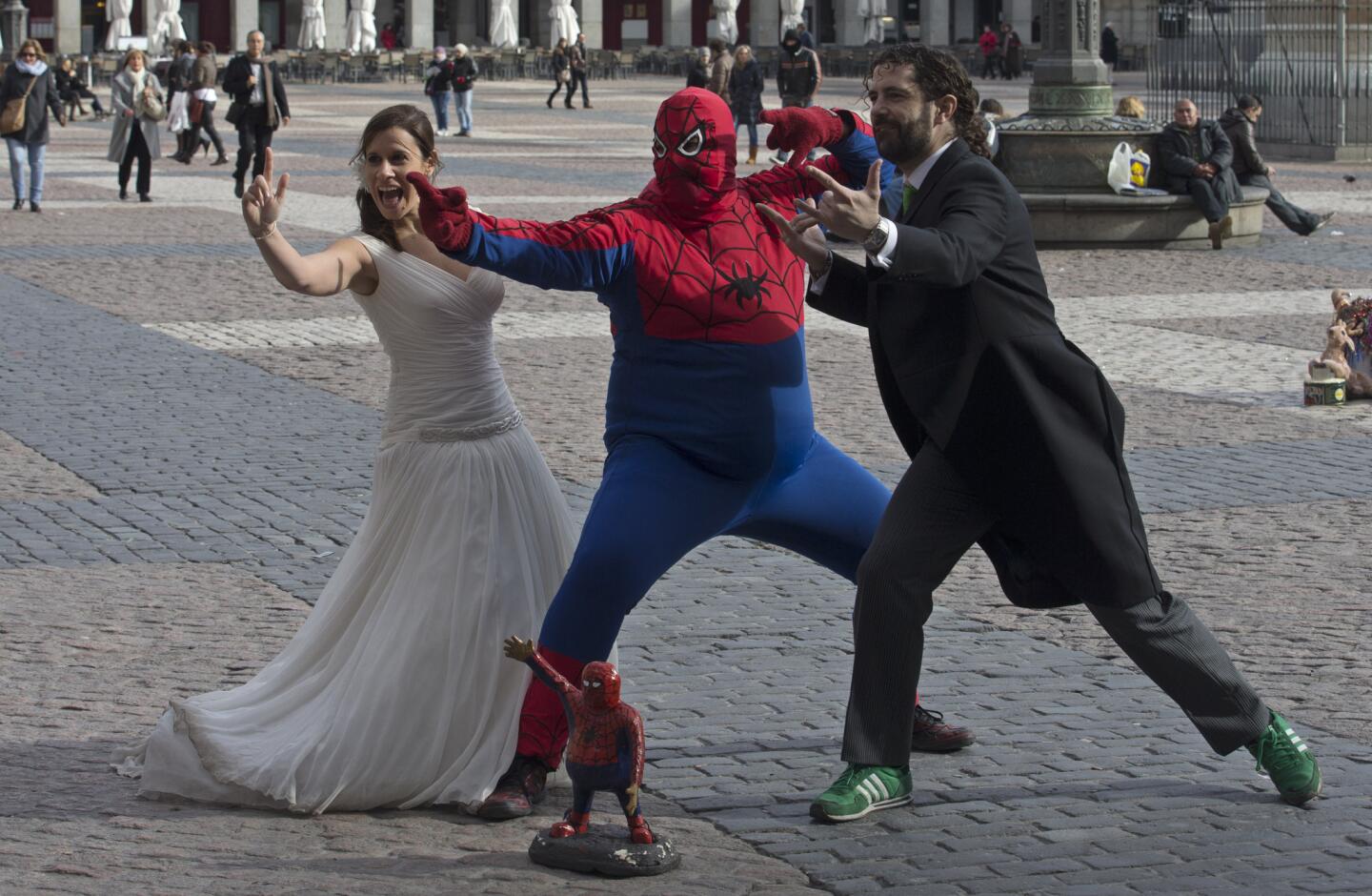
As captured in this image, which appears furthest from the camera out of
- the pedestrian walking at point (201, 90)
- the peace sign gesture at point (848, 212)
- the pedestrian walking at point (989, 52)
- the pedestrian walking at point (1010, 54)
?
the pedestrian walking at point (989, 52)

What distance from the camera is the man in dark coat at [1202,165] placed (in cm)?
1783

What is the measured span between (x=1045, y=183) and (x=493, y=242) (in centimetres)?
1424

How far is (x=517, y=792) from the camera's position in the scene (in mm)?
4785

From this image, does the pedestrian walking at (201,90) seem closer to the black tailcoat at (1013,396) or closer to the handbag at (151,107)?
the handbag at (151,107)

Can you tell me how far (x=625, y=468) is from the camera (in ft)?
15.8

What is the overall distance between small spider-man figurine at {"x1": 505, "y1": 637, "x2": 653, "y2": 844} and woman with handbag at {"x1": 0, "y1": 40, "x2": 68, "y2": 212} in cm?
1802

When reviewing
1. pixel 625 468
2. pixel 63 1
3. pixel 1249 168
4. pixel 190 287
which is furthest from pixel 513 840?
pixel 63 1

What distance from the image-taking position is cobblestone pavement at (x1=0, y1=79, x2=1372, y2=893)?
452cm

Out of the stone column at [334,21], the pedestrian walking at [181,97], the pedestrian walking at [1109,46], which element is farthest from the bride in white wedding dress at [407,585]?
the stone column at [334,21]

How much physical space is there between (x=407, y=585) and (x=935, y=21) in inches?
2953

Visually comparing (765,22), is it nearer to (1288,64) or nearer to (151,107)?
(1288,64)

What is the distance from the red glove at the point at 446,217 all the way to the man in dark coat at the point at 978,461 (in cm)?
65

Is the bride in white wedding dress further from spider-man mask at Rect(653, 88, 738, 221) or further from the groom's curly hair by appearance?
the groom's curly hair

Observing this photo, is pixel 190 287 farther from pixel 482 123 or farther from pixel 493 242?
pixel 482 123
